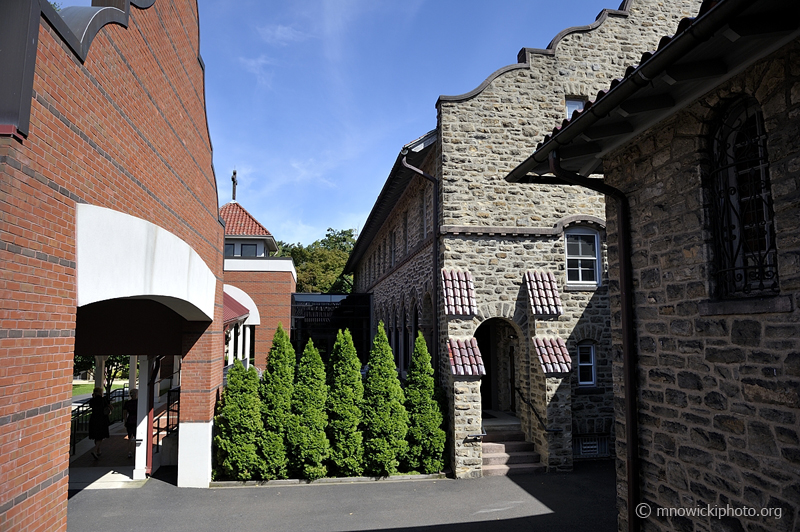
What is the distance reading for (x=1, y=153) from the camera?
138 inches

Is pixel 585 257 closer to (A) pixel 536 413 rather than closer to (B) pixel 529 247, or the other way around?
(B) pixel 529 247

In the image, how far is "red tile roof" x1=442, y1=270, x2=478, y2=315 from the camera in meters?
11.7

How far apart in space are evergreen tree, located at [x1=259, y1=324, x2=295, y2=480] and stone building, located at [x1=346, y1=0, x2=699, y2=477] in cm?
358

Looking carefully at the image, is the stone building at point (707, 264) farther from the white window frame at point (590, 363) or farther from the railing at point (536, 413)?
the white window frame at point (590, 363)

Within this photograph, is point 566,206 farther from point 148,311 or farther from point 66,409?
point 66,409

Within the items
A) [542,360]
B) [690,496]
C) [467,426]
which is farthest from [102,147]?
[542,360]

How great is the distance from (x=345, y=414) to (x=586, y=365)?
6.19 meters

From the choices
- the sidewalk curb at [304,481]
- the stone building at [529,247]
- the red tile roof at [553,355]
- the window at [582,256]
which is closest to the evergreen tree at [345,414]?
the sidewalk curb at [304,481]

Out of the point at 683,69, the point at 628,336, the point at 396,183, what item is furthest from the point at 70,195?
the point at 396,183

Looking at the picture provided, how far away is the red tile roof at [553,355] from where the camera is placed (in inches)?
464

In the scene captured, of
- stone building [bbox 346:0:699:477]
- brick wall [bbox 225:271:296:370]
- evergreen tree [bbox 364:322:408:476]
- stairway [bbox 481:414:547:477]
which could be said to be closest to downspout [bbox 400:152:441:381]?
stone building [bbox 346:0:699:477]

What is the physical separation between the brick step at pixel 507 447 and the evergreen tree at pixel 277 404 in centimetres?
458

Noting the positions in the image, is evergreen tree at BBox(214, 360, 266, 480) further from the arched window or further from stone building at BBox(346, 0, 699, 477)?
the arched window

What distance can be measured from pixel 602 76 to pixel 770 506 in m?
12.1
